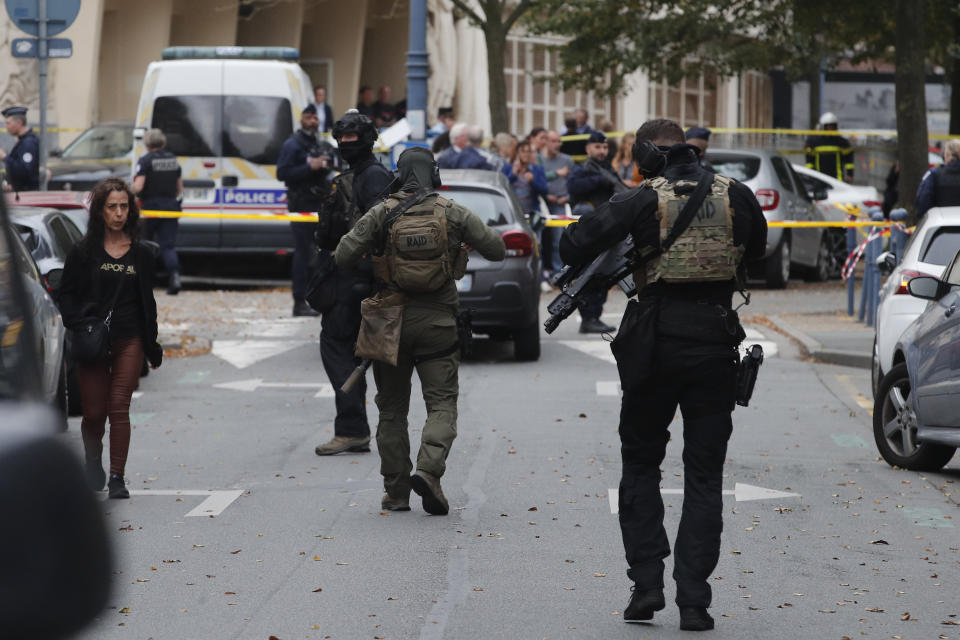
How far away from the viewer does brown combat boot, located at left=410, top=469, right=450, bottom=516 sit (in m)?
7.87

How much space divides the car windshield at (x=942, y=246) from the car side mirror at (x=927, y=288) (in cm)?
Result: 204

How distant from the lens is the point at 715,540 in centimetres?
589

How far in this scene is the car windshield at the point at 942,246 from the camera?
1144 centimetres

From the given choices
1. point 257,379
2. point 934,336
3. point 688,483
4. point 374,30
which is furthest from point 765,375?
point 374,30

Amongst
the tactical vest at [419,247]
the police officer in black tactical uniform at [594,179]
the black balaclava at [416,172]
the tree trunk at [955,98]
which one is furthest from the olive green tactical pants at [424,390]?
the tree trunk at [955,98]

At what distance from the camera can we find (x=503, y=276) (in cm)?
1408

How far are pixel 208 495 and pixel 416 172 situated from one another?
1.94 metres

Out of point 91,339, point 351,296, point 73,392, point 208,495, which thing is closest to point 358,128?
point 351,296

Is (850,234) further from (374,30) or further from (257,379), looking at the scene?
(374,30)

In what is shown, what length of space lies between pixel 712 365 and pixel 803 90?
56.3 m

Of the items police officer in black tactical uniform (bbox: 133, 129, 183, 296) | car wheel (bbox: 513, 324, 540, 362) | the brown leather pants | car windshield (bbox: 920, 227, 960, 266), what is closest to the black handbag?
the brown leather pants

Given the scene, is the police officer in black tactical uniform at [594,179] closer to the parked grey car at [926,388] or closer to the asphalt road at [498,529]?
the asphalt road at [498,529]

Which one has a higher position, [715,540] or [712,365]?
[712,365]

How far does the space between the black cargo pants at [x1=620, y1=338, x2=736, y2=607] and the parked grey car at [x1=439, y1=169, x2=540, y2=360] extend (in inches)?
307
